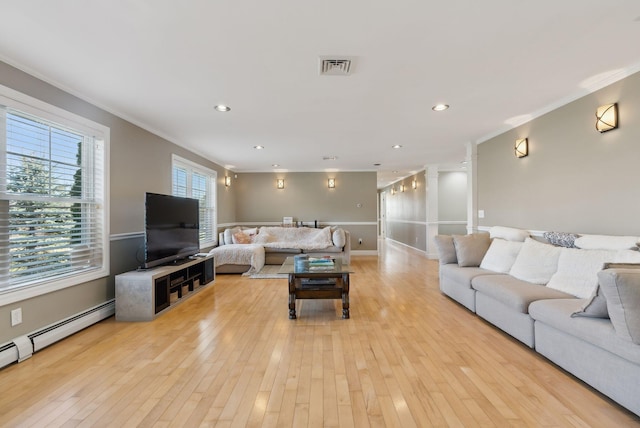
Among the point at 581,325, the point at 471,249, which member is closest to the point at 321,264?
the point at 471,249

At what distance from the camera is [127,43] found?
6.62 ft

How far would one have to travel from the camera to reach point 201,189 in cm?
603

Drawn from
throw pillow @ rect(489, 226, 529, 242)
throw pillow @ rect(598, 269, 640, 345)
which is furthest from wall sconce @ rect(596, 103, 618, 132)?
throw pillow @ rect(598, 269, 640, 345)

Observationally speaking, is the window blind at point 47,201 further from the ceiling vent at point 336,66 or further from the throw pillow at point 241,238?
the throw pillow at point 241,238

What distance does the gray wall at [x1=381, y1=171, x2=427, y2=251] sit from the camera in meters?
8.00

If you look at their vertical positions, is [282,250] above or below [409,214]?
below

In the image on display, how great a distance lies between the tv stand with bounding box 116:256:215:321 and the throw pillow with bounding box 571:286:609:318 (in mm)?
3811

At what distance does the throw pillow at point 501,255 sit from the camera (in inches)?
127

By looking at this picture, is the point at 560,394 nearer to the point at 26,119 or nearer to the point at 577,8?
the point at 577,8

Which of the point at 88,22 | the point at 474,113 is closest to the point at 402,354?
the point at 474,113

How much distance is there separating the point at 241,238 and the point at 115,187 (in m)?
3.27

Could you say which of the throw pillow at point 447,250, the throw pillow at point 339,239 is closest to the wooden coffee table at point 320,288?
the throw pillow at point 447,250

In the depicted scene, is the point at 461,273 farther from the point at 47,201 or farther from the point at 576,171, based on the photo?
the point at 47,201

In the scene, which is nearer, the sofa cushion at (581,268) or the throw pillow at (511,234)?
the sofa cushion at (581,268)
